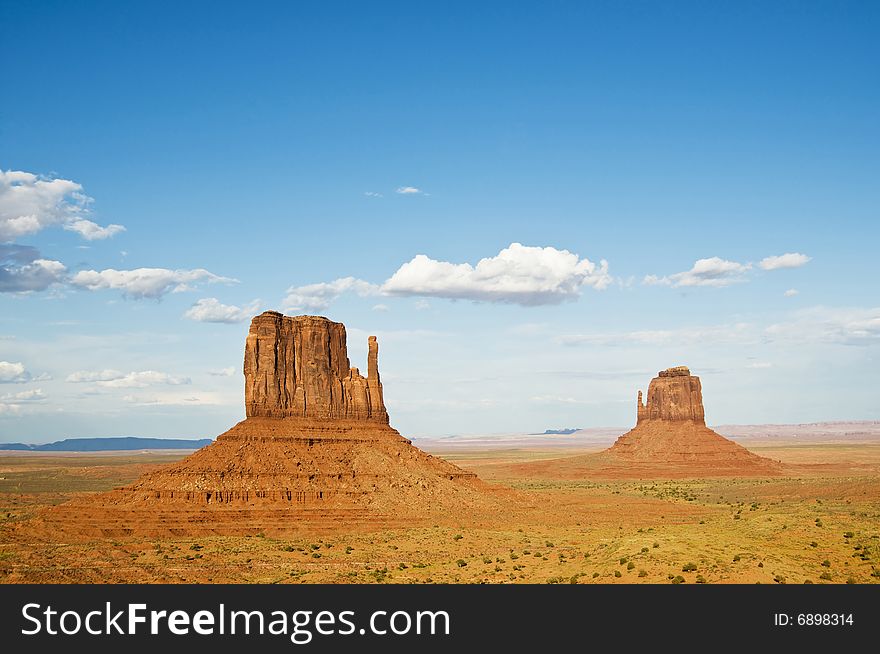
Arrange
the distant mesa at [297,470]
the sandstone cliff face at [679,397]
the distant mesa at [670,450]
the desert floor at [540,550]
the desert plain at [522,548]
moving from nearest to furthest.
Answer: the desert floor at [540,550] → the desert plain at [522,548] → the distant mesa at [297,470] → the distant mesa at [670,450] → the sandstone cliff face at [679,397]

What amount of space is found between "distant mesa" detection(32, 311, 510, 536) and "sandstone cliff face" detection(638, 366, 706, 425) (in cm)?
9969

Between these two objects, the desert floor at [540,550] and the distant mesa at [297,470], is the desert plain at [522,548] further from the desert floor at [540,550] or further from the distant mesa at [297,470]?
the distant mesa at [297,470]

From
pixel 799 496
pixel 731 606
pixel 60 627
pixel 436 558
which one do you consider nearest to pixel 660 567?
pixel 731 606

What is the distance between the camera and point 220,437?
85.8 meters

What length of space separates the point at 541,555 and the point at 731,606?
26103 mm

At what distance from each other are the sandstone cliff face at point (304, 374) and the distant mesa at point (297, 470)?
0.34 ft

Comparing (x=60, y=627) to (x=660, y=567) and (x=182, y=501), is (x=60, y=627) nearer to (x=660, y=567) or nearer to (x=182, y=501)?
(x=660, y=567)

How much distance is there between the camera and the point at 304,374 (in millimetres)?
89125

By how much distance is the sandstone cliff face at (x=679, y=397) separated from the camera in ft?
602

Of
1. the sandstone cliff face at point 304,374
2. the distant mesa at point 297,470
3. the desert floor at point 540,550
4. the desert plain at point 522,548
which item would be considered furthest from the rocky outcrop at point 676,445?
the sandstone cliff face at point 304,374

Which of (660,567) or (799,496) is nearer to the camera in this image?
(660,567)

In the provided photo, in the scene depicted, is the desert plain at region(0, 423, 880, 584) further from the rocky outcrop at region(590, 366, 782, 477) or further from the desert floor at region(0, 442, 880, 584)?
the rocky outcrop at region(590, 366, 782, 477)

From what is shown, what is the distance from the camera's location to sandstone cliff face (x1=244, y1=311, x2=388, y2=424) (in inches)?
3447

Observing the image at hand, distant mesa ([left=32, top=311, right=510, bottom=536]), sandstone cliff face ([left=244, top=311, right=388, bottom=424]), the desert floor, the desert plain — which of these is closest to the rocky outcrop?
the desert plain
